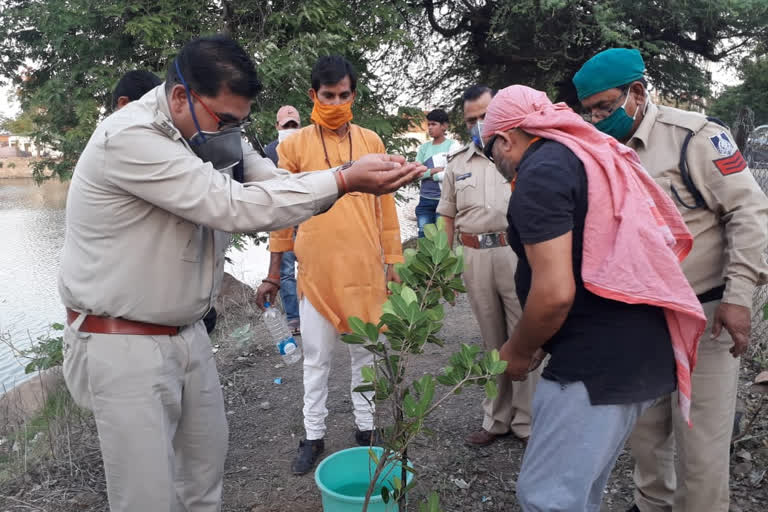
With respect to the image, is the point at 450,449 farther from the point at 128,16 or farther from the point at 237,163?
the point at 128,16

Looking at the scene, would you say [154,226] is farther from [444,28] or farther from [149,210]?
[444,28]

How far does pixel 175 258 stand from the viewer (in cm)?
192

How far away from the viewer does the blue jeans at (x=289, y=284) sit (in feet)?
18.7

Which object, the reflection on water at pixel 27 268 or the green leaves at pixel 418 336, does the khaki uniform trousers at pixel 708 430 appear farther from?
the reflection on water at pixel 27 268

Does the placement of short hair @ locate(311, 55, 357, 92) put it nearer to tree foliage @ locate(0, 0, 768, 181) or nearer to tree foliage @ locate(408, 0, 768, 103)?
tree foliage @ locate(0, 0, 768, 181)

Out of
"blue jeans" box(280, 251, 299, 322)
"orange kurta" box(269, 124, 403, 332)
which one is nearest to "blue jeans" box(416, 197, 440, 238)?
"blue jeans" box(280, 251, 299, 322)

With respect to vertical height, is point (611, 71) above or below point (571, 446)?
above

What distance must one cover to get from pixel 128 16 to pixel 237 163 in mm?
6017

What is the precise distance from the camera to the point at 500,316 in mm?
3551

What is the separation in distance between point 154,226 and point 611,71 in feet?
6.46

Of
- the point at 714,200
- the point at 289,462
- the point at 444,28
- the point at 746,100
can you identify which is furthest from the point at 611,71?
the point at 746,100

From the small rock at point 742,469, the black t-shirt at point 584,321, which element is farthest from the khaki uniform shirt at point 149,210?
the small rock at point 742,469

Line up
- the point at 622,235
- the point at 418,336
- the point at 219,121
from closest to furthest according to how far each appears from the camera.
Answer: the point at 622,235
the point at 418,336
the point at 219,121

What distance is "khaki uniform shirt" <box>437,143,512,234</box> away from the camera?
11.2ft
